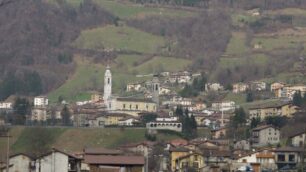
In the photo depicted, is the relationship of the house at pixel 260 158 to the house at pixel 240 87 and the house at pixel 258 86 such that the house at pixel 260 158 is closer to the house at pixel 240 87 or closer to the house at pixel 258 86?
the house at pixel 258 86

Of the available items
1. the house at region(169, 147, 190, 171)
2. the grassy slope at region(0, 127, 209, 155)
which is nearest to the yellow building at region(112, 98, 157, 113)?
the grassy slope at region(0, 127, 209, 155)

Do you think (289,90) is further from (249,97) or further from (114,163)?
(114,163)

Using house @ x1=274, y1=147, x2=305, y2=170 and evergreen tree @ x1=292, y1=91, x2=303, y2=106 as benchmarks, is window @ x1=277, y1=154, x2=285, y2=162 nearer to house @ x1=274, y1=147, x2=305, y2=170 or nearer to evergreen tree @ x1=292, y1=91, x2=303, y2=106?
house @ x1=274, y1=147, x2=305, y2=170

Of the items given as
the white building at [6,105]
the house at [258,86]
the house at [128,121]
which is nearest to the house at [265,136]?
the house at [128,121]

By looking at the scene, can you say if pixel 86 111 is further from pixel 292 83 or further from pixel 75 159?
pixel 75 159

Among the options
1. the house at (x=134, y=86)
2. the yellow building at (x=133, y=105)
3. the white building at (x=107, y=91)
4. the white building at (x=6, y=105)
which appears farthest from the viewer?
the house at (x=134, y=86)
